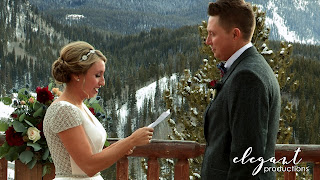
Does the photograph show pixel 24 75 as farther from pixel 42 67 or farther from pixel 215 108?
pixel 215 108

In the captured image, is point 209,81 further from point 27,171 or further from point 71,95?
point 71,95

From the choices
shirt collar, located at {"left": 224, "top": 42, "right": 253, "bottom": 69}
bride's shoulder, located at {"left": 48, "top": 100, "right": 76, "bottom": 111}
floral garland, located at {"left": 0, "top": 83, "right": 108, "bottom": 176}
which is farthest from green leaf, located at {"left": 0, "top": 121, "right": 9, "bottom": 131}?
shirt collar, located at {"left": 224, "top": 42, "right": 253, "bottom": 69}

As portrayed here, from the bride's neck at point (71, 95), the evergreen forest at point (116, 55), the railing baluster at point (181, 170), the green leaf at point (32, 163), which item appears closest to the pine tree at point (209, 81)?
the railing baluster at point (181, 170)

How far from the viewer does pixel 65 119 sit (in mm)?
2115

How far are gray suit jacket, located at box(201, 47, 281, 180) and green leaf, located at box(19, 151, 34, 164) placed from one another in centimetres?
177

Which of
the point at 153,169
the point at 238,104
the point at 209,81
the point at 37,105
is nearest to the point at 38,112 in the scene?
the point at 37,105

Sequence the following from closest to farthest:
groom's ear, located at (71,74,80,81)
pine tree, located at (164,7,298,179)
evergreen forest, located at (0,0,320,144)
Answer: groom's ear, located at (71,74,80,81) < pine tree, located at (164,7,298,179) < evergreen forest, located at (0,0,320,144)

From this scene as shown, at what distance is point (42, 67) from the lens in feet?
357

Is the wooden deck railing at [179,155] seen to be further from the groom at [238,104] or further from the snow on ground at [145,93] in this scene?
the snow on ground at [145,93]

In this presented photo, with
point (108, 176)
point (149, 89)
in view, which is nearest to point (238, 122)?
point (108, 176)

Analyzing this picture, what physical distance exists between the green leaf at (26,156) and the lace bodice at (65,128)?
1.02 meters

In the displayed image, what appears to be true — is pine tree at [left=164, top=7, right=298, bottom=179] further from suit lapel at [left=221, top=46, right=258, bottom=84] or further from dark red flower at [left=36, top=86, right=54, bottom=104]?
suit lapel at [left=221, top=46, right=258, bottom=84]

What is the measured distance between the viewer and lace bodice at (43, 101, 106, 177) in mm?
2119

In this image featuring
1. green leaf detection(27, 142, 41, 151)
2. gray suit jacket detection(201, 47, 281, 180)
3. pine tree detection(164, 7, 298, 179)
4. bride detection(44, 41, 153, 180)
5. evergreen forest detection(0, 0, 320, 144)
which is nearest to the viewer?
gray suit jacket detection(201, 47, 281, 180)
